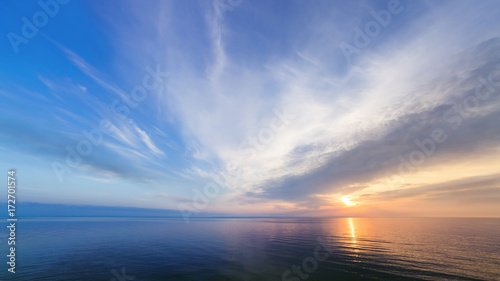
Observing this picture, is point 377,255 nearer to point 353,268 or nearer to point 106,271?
point 353,268

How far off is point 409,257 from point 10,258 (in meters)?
74.8

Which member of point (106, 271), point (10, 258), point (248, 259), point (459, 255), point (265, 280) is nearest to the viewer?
point (265, 280)

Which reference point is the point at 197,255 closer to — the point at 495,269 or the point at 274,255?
the point at 274,255

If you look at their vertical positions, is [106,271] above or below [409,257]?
above

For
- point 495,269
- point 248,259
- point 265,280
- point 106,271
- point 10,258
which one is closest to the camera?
point 265,280

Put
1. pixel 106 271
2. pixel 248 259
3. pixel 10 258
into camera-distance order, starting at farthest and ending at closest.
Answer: pixel 248 259 → pixel 10 258 → pixel 106 271

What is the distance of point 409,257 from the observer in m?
38.6

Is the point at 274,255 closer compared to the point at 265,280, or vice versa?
the point at 265,280

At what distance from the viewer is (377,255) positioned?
40.8 meters

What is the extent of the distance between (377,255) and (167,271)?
4191 cm

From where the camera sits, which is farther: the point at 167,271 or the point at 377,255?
the point at 377,255

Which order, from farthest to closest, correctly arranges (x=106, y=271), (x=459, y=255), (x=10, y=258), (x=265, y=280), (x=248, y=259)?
(x=459, y=255), (x=248, y=259), (x=10, y=258), (x=106, y=271), (x=265, y=280)

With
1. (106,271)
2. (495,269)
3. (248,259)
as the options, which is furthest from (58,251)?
(495,269)

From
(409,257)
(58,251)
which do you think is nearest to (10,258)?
(58,251)
